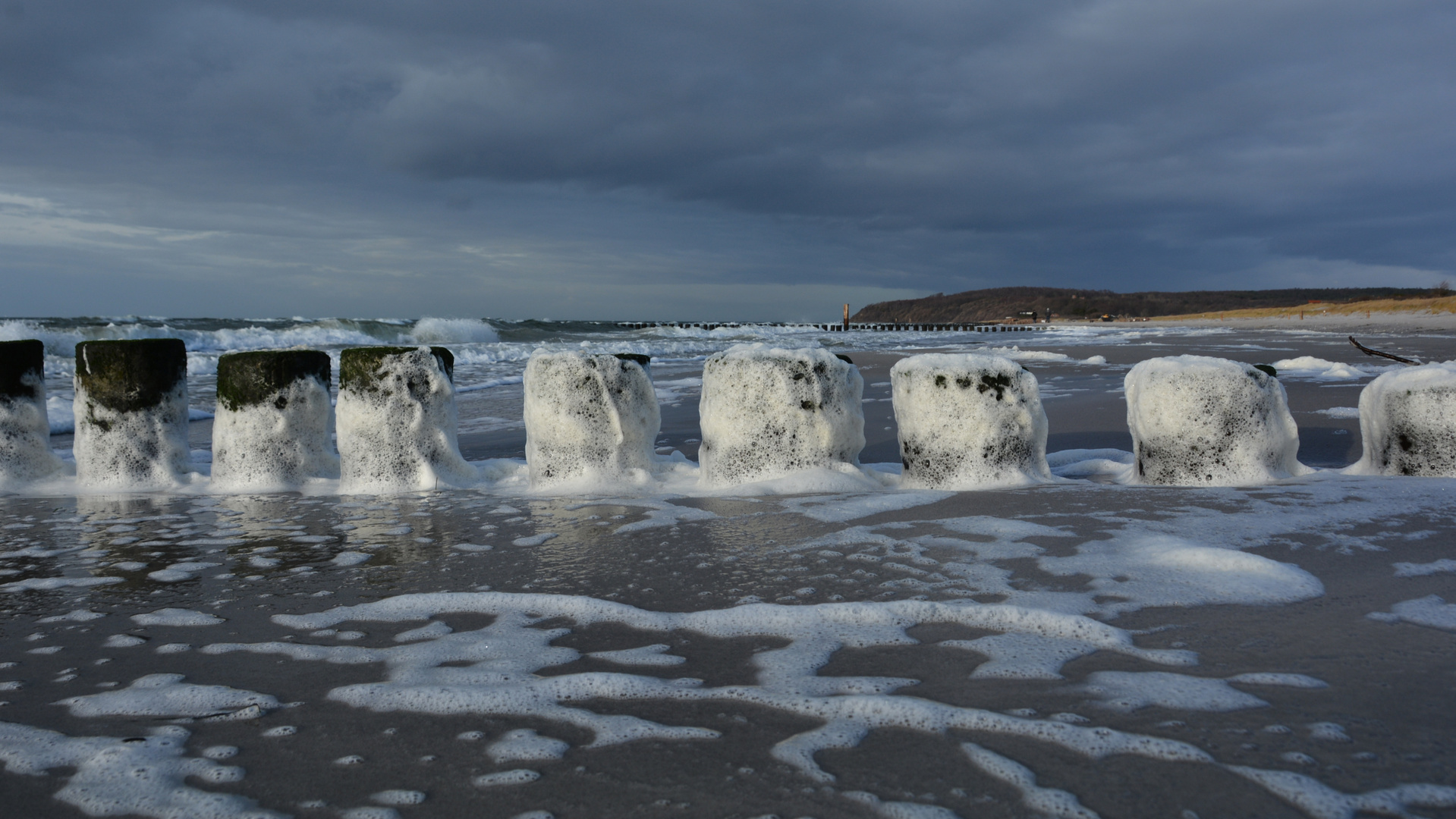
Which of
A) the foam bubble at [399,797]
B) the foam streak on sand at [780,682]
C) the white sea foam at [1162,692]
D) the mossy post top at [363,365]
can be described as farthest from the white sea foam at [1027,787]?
the mossy post top at [363,365]

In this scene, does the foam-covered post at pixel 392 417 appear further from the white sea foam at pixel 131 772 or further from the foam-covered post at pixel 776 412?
the white sea foam at pixel 131 772

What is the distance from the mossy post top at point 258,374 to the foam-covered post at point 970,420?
9.59 feet

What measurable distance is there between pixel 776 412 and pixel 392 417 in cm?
191

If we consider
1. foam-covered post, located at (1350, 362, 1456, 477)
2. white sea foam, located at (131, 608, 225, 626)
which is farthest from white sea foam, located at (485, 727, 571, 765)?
foam-covered post, located at (1350, 362, 1456, 477)

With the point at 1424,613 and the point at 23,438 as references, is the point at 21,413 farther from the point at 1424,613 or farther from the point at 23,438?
the point at 1424,613

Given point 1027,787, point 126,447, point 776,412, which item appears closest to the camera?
point 1027,787

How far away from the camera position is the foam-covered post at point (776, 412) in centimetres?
411

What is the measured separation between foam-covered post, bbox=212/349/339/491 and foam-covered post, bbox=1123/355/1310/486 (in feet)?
13.0

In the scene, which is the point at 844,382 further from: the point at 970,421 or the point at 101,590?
the point at 101,590

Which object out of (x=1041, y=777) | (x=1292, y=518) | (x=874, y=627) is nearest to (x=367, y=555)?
(x=874, y=627)

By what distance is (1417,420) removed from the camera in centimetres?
391

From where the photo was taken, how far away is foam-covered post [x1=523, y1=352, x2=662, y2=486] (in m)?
4.23

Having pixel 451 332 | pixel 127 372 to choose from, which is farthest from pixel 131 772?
pixel 451 332

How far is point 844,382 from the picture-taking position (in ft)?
13.7
